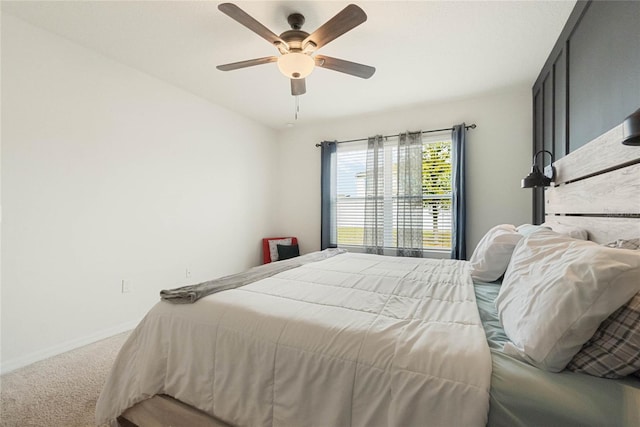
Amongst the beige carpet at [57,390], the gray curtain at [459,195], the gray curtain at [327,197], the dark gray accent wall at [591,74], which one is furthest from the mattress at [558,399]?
the gray curtain at [327,197]

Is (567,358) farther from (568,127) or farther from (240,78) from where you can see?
(240,78)

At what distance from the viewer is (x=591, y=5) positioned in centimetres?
170

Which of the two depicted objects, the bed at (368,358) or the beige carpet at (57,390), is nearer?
the bed at (368,358)

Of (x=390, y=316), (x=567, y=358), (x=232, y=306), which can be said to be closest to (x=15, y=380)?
(x=232, y=306)

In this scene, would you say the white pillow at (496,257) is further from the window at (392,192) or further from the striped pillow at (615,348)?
the window at (392,192)

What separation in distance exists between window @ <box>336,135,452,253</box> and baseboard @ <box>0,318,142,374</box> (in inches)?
109

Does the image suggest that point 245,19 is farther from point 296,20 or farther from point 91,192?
point 91,192

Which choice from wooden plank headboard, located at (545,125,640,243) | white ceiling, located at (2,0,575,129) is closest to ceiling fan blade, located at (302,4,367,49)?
white ceiling, located at (2,0,575,129)

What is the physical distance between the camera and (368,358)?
94 centimetres

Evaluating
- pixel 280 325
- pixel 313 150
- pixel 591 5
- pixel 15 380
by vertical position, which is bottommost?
pixel 15 380

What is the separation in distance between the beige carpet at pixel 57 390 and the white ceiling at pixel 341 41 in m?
2.50

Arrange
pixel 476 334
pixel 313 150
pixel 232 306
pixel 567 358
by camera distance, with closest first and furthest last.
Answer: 1. pixel 567 358
2. pixel 476 334
3. pixel 232 306
4. pixel 313 150

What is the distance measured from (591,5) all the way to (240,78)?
2731 mm

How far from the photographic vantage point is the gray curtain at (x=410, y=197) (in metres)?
3.68
